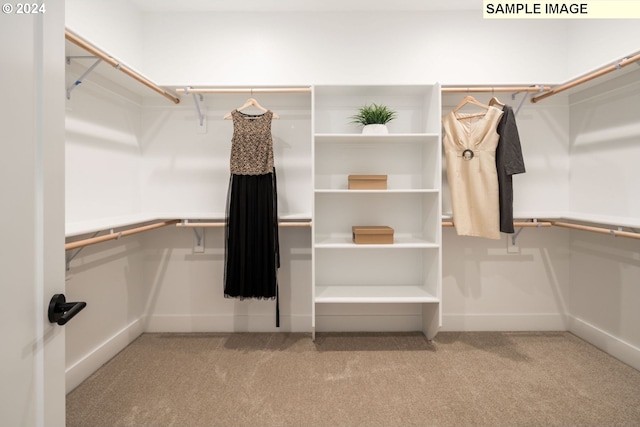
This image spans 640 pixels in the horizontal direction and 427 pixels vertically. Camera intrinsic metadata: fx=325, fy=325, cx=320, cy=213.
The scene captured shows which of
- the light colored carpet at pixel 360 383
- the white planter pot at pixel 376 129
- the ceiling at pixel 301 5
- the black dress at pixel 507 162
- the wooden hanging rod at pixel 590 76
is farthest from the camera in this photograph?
the ceiling at pixel 301 5

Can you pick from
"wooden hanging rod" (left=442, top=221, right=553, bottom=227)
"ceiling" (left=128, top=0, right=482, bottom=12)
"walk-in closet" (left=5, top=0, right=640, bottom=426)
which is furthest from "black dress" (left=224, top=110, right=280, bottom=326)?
"wooden hanging rod" (left=442, top=221, right=553, bottom=227)

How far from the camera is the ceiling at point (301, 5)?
2.46m

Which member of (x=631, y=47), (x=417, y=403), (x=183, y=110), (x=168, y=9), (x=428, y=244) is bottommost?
(x=417, y=403)

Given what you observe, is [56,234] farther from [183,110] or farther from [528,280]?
[528,280]

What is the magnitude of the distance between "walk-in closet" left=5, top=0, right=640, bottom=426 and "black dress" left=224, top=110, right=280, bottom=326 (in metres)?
0.03

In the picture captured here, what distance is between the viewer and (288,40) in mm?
2568

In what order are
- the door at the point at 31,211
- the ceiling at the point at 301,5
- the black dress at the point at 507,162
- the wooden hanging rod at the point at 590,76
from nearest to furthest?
1. the door at the point at 31,211
2. the wooden hanging rod at the point at 590,76
3. the black dress at the point at 507,162
4. the ceiling at the point at 301,5

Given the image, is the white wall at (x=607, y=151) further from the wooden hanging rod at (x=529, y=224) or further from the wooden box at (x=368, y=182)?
the wooden box at (x=368, y=182)

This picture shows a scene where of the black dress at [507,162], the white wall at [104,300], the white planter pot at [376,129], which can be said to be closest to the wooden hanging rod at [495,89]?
the black dress at [507,162]

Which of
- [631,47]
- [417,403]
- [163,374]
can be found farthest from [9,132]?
[631,47]

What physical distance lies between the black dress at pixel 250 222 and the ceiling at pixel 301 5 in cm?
94

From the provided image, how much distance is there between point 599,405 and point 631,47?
215 cm

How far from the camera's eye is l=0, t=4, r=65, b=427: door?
628mm

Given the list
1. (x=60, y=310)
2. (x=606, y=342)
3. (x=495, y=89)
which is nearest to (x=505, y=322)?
(x=606, y=342)
